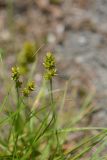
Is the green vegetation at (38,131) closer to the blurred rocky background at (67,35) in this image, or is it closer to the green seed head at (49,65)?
the green seed head at (49,65)

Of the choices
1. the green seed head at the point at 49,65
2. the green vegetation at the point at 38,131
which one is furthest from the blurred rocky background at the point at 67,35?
the green seed head at the point at 49,65

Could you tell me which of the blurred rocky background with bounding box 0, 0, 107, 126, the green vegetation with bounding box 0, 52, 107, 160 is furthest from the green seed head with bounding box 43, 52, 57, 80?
the blurred rocky background with bounding box 0, 0, 107, 126

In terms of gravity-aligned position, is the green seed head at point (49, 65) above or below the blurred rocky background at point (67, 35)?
above

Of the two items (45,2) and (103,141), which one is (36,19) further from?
(103,141)

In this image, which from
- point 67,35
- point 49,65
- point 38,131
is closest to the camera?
point 49,65

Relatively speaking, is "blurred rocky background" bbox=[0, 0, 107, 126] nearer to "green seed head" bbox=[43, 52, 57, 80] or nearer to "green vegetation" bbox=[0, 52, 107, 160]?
"green vegetation" bbox=[0, 52, 107, 160]

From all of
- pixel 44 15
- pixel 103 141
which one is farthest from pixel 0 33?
pixel 103 141

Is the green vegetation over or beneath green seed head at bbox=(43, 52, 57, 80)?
beneath

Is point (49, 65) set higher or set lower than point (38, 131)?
higher

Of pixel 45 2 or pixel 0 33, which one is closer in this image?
Result: pixel 0 33

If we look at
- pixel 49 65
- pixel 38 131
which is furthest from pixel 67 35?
pixel 49 65

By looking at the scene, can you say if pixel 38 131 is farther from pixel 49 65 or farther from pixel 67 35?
pixel 67 35
